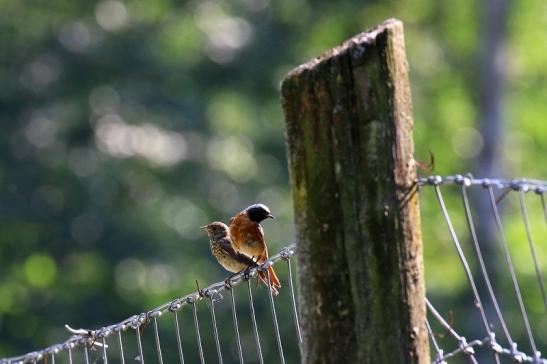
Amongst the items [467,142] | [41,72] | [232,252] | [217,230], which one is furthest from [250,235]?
[467,142]

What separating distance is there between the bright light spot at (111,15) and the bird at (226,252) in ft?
47.8

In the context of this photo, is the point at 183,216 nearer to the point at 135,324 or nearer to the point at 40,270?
the point at 40,270

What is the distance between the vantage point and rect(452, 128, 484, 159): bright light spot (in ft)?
84.3

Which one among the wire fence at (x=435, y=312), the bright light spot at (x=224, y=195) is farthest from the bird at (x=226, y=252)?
the bright light spot at (x=224, y=195)

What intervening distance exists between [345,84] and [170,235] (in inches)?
733

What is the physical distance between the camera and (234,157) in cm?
2442

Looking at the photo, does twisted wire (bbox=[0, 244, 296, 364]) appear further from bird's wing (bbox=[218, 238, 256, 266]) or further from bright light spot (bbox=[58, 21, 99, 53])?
bright light spot (bbox=[58, 21, 99, 53])

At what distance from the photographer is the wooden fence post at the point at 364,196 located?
11.4 ft

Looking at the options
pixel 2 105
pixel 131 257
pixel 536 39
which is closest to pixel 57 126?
pixel 2 105

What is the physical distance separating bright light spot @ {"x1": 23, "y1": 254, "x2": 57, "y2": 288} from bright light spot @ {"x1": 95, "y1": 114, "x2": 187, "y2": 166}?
6.47 ft

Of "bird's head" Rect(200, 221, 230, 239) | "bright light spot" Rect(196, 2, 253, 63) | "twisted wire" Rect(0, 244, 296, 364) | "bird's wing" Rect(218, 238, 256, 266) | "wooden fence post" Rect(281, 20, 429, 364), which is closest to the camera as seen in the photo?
"wooden fence post" Rect(281, 20, 429, 364)

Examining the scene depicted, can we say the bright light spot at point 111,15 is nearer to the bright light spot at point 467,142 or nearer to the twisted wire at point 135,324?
the bright light spot at point 467,142

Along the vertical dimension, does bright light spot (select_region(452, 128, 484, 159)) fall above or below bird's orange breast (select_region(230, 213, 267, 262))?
above

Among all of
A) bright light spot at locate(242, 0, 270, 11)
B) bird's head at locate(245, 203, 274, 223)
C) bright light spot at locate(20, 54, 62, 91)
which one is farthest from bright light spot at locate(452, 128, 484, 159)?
bird's head at locate(245, 203, 274, 223)
